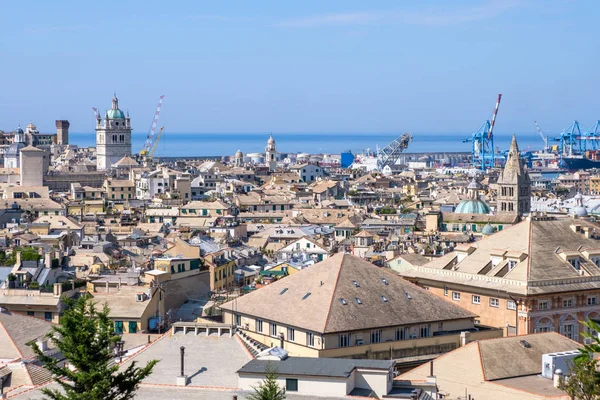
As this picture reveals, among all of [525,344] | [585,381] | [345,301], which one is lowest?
[525,344]

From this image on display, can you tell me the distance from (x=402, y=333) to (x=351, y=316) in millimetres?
1724

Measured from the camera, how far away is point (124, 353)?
35375mm

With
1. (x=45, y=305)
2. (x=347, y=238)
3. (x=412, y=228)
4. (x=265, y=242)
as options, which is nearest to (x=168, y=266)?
(x=45, y=305)

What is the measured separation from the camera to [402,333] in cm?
3756

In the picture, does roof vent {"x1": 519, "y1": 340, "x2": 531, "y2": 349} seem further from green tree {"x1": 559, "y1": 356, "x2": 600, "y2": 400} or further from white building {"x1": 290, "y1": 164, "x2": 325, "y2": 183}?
white building {"x1": 290, "y1": 164, "x2": 325, "y2": 183}

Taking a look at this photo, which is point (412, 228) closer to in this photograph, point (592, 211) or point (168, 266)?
point (592, 211)

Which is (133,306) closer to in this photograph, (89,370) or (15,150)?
(89,370)

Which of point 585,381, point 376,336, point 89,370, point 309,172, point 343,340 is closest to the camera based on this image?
point 585,381

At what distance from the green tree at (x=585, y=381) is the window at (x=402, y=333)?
10807mm

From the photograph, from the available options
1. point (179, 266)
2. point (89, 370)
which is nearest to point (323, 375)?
point (89, 370)

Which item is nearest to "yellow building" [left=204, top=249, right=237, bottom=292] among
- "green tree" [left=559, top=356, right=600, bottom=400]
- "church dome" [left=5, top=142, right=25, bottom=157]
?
"green tree" [left=559, top=356, right=600, bottom=400]

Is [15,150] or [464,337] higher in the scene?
[15,150]

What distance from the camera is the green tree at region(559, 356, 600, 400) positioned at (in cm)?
2614

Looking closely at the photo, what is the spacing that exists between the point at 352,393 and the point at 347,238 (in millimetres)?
58157
